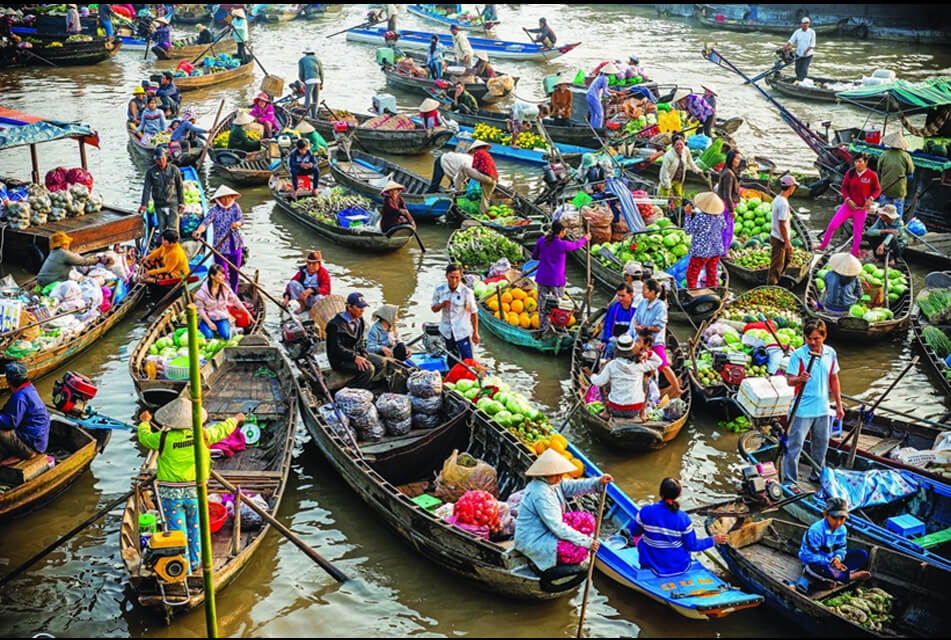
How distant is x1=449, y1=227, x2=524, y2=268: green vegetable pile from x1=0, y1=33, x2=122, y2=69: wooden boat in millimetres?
20822

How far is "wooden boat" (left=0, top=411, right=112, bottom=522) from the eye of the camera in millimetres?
9250

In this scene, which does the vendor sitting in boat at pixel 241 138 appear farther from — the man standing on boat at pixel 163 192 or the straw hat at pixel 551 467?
the straw hat at pixel 551 467

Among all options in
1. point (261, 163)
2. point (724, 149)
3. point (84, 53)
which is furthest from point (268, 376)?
point (84, 53)

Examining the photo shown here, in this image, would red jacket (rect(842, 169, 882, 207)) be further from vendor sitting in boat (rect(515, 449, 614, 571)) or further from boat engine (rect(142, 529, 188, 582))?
boat engine (rect(142, 529, 188, 582))

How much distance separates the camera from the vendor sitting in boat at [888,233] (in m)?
14.4

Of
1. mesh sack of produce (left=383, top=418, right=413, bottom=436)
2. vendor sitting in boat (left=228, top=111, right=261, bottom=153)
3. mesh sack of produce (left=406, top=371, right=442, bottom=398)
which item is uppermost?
vendor sitting in boat (left=228, top=111, right=261, bottom=153)

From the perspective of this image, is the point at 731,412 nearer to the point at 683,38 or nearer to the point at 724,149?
the point at 724,149

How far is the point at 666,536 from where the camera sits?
788 cm

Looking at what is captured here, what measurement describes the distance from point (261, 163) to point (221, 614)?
514 inches

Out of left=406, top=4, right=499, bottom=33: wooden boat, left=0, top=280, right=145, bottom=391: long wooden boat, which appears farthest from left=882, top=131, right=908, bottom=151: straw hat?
left=406, top=4, right=499, bottom=33: wooden boat

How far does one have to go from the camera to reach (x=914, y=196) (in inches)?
658

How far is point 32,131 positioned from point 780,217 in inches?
455

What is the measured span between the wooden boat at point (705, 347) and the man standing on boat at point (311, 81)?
12.8m

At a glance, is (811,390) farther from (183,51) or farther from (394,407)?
(183,51)
